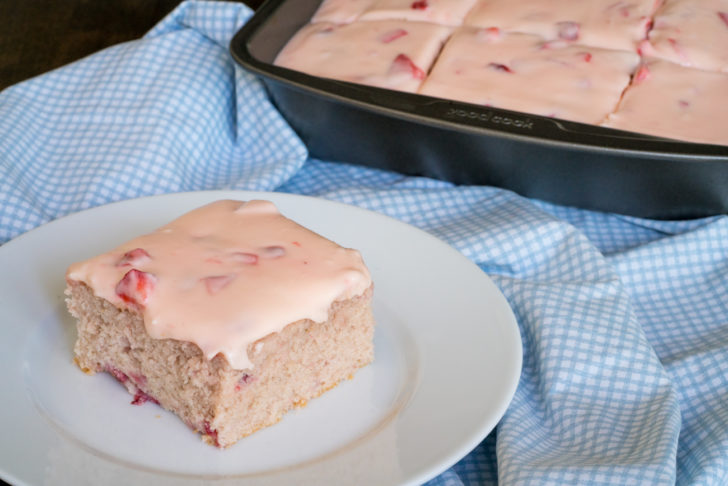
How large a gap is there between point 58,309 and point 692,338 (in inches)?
42.4

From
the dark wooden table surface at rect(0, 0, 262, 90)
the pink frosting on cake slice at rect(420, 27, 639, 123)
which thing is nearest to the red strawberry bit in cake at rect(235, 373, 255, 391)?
the pink frosting on cake slice at rect(420, 27, 639, 123)

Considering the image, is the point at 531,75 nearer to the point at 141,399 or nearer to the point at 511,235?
the point at 511,235

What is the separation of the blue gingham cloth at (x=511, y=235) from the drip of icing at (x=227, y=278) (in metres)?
0.34

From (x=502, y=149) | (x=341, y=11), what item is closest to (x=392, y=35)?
(x=341, y=11)

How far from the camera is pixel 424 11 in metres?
2.27

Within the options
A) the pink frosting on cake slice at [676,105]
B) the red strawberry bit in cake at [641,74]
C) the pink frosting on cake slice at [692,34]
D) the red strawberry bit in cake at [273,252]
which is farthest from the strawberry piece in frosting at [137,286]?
the pink frosting on cake slice at [692,34]

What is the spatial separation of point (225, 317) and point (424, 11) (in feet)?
4.35

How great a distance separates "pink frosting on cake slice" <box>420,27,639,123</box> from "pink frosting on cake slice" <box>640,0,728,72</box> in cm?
9

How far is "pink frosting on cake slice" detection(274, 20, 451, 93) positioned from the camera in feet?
6.73

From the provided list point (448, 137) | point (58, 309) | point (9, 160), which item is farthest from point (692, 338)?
point (9, 160)

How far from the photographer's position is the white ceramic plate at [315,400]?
1157 millimetres

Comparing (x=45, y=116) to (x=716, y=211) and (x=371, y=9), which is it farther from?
(x=716, y=211)

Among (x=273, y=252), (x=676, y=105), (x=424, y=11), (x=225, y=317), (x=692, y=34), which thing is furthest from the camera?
(x=424, y=11)

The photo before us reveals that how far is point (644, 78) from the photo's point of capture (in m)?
1.99
